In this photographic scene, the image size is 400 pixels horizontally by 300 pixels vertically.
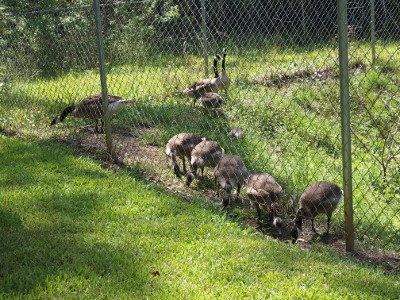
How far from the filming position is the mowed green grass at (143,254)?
3.77 metres

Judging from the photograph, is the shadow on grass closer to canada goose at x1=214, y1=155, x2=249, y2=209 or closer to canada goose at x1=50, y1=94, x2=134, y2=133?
canada goose at x1=50, y1=94, x2=134, y2=133

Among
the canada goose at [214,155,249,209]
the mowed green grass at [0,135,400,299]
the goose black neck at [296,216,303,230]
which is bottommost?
the goose black neck at [296,216,303,230]

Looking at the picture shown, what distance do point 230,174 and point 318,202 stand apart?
1.23 metres

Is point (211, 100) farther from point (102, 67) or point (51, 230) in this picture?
point (51, 230)

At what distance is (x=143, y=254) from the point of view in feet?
14.1

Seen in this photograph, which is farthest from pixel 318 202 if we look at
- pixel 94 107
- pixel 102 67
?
pixel 94 107

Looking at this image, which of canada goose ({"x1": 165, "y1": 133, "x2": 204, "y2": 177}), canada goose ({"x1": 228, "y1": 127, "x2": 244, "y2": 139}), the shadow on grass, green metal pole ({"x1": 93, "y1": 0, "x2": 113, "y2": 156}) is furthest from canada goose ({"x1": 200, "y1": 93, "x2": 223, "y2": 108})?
the shadow on grass

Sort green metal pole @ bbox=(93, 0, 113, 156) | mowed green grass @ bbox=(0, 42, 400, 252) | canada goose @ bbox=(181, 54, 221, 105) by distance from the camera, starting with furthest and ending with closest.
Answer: canada goose @ bbox=(181, 54, 221, 105), mowed green grass @ bbox=(0, 42, 400, 252), green metal pole @ bbox=(93, 0, 113, 156)

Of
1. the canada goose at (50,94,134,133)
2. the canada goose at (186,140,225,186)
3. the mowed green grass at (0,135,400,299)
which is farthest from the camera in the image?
the canada goose at (50,94,134,133)

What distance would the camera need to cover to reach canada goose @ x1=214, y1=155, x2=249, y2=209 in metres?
6.05

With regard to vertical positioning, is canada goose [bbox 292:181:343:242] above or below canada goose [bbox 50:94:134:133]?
below

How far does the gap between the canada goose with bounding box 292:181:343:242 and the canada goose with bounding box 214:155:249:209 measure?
943 millimetres

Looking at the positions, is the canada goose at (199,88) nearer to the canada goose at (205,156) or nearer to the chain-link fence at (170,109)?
the chain-link fence at (170,109)

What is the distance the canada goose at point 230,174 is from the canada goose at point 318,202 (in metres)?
0.94
